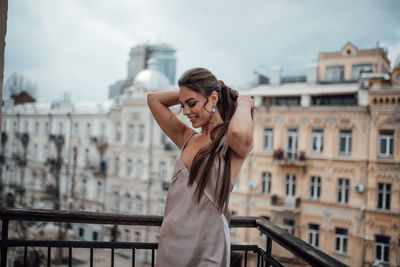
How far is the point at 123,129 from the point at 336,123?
7.11m

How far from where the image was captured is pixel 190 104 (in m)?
0.97

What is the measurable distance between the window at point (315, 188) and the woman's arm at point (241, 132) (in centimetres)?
846

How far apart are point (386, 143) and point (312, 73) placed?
2731 millimetres

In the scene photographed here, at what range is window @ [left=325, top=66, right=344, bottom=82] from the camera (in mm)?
9148

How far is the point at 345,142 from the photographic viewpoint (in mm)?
8312

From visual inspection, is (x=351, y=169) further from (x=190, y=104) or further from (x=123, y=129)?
(x=190, y=104)

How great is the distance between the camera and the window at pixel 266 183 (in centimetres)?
930

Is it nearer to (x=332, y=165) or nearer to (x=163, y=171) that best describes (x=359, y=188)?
(x=332, y=165)

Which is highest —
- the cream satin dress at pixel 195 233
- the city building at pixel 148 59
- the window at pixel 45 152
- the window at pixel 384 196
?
the city building at pixel 148 59

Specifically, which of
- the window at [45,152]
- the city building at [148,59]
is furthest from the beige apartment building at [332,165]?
the window at [45,152]

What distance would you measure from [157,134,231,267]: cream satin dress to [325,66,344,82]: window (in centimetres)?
913

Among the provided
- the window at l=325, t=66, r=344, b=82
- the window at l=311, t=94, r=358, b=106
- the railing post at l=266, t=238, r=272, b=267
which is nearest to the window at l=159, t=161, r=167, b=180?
the window at l=311, t=94, r=358, b=106

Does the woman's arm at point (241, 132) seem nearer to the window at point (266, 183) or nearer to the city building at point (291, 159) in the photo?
the city building at point (291, 159)

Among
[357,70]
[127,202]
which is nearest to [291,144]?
[357,70]
